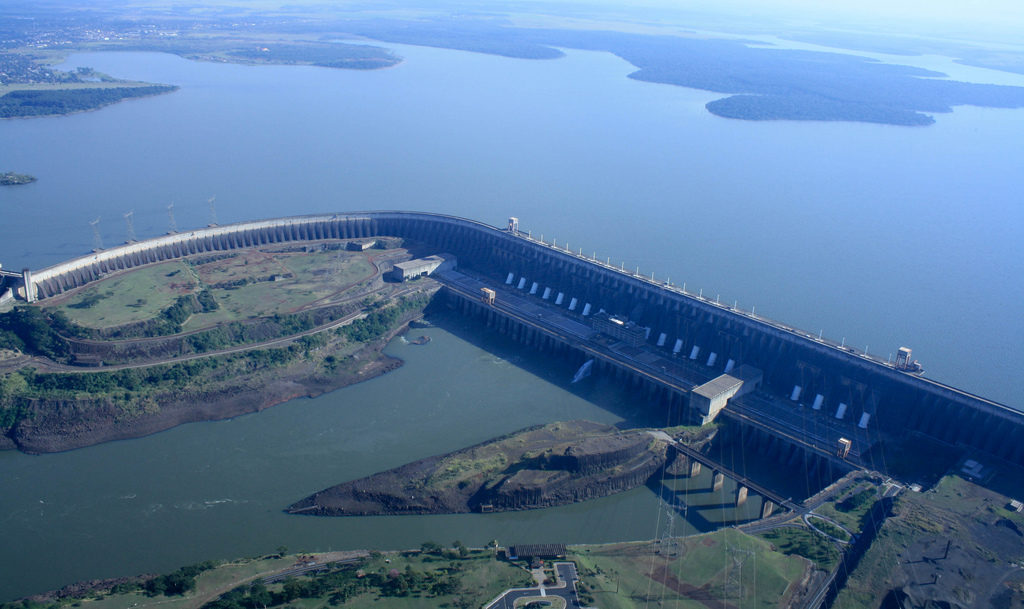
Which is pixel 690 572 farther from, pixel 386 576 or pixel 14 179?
pixel 14 179

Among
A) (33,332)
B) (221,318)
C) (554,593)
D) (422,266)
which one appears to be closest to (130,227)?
(33,332)

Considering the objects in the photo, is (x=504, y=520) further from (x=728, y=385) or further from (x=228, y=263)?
(x=228, y=263)

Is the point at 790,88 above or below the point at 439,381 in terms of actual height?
above

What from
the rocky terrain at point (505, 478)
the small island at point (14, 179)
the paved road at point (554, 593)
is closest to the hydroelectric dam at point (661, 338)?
the rocky terrain at point (505, 478)

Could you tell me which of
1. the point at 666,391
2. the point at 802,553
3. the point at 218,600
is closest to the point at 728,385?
the point at 666,391

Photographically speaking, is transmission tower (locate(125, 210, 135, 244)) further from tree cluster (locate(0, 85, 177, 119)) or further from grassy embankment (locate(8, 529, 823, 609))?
tree cluster (locate(0, 85, 177, 119))
